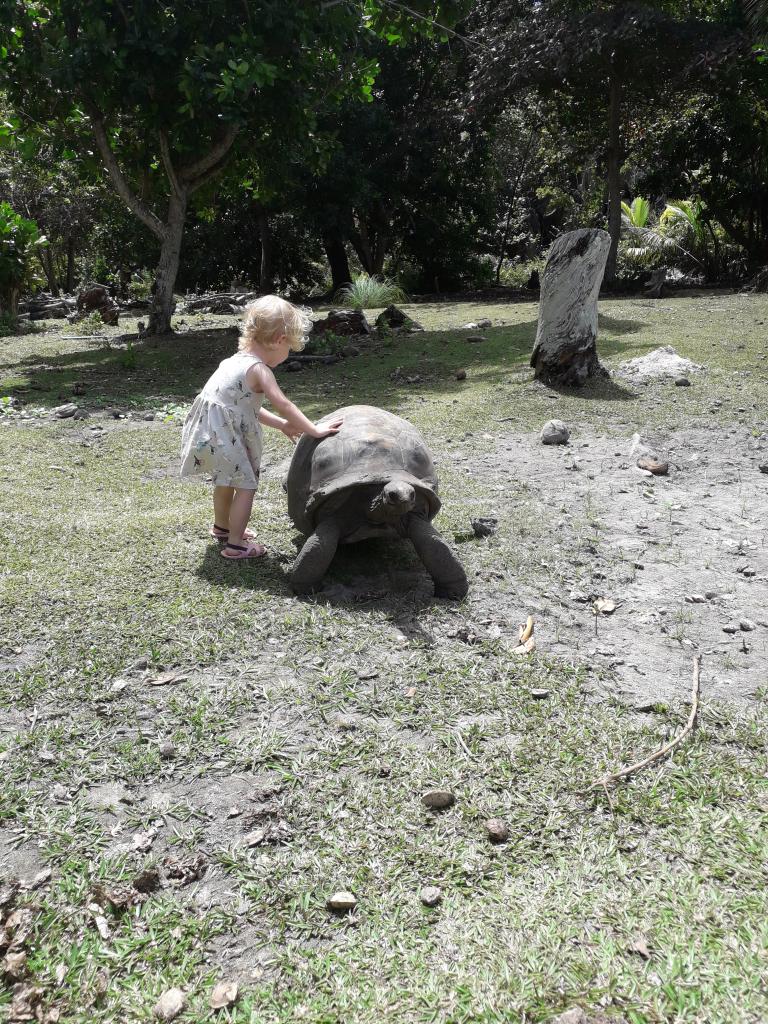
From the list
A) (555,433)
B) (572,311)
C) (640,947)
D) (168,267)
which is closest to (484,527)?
(555,433)

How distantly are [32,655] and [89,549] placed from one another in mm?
1072

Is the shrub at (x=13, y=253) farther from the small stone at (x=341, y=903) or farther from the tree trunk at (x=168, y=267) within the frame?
the small stone at (x=341, y=903)

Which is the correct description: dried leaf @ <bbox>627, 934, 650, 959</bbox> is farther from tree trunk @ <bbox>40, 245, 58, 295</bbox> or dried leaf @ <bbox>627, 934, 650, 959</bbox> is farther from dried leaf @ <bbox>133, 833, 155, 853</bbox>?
tree trunk @ <bbox>40, 245, 58, 295</bbox>

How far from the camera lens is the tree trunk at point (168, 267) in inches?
483

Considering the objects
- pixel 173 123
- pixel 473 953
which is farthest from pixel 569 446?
pixel 173 123

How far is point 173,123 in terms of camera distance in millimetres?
10719

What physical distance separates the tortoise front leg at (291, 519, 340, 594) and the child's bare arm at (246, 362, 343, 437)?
18.3 inches

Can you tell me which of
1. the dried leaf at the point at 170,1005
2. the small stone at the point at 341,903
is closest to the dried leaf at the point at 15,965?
the dried leaf at the point at 170,1005

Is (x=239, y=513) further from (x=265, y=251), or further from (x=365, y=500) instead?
(x=265, y=251)

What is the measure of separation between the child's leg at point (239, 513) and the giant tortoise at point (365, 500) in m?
0.30

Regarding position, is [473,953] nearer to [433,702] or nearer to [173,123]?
[433,702]

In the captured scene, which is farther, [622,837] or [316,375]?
[316,375]

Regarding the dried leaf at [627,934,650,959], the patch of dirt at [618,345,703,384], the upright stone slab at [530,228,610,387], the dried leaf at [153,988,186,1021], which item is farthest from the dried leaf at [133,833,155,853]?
the patch of dirt at [618,345,703,384]

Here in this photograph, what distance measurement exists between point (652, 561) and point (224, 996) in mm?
2979
